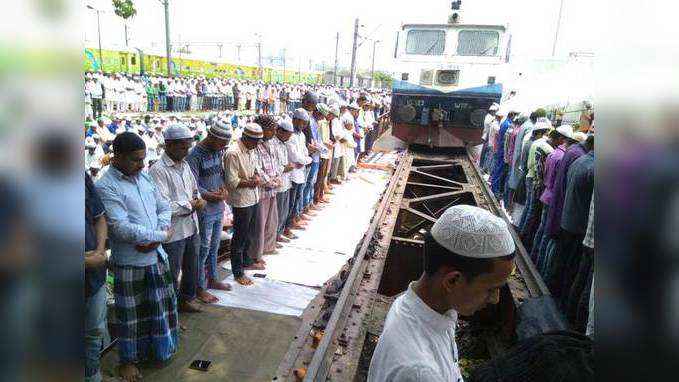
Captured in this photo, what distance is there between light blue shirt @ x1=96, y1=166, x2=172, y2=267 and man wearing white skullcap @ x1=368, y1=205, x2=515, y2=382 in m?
2.11

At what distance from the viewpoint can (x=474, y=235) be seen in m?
1.45

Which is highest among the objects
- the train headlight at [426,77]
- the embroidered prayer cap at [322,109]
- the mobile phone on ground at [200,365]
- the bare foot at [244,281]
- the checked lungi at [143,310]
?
the train headlight at [426,77]

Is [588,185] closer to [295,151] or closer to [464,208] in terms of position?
[464,208]

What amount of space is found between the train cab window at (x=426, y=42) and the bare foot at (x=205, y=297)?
855 centimetres

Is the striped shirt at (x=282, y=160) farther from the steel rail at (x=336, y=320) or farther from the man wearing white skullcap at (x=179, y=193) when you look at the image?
the man wearing white skullcap at (x=179, y=193)

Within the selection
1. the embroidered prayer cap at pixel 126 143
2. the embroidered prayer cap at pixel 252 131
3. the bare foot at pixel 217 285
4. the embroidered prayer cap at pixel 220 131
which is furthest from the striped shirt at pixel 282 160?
the embroidered prayer cap at pixel 126 143

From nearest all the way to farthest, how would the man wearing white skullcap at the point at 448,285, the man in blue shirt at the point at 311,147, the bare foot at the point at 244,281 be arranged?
the man wearing white skullcap at the point at 448,285 → the bare foot at the point at 244,281 → the man in blue shirt at the point at 311,147

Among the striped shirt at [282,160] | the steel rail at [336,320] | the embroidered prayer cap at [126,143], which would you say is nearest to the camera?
the steel rail at [336,320]

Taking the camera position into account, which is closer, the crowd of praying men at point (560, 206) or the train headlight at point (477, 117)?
the crowd of praying men at point (560, 206)

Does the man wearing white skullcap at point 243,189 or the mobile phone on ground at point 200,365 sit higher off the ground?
the man wearing white skullcap at point 243,189

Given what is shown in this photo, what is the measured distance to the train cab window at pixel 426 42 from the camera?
1106 cm
